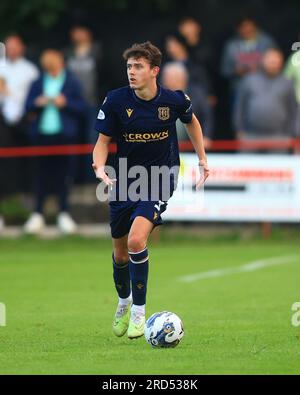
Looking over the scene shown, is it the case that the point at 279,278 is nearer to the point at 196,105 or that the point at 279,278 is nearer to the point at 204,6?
the point at 196,105

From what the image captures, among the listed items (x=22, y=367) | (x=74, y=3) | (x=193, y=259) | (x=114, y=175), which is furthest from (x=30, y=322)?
(x=74, y=3)

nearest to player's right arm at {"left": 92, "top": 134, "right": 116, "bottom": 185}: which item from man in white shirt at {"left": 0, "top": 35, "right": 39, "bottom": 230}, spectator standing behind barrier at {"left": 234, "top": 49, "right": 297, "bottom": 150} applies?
spectator standing behind barrier at {"left": 234, "top": 49, "right": 297, "bottom": 150}

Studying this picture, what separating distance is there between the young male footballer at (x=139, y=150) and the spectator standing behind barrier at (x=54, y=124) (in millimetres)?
8295

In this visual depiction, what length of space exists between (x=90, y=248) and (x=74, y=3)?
16.6 feet

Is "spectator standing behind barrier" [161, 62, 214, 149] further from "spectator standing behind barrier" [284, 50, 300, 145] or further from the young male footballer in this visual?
the young male footballer

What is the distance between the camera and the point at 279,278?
1523 centimetres

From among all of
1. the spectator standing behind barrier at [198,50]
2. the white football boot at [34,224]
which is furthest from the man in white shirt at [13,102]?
the spectator standing behind barrier at [198,50]

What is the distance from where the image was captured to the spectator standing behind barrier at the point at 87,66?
65.0ft

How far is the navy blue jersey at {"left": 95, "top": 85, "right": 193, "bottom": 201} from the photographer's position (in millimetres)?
10266

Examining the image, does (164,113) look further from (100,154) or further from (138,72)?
(100,154)

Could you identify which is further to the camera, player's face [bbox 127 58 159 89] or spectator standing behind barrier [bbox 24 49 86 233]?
spectator standing behind barrier [bbox 24 49 86 233]

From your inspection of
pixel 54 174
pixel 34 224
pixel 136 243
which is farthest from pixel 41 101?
pixel 136 243

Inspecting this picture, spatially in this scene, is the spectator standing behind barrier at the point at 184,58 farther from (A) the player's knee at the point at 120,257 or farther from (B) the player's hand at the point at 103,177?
(B) the player's hand at the point at 103,177

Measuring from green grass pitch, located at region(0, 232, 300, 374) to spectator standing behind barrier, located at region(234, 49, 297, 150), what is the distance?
68.9 inches
